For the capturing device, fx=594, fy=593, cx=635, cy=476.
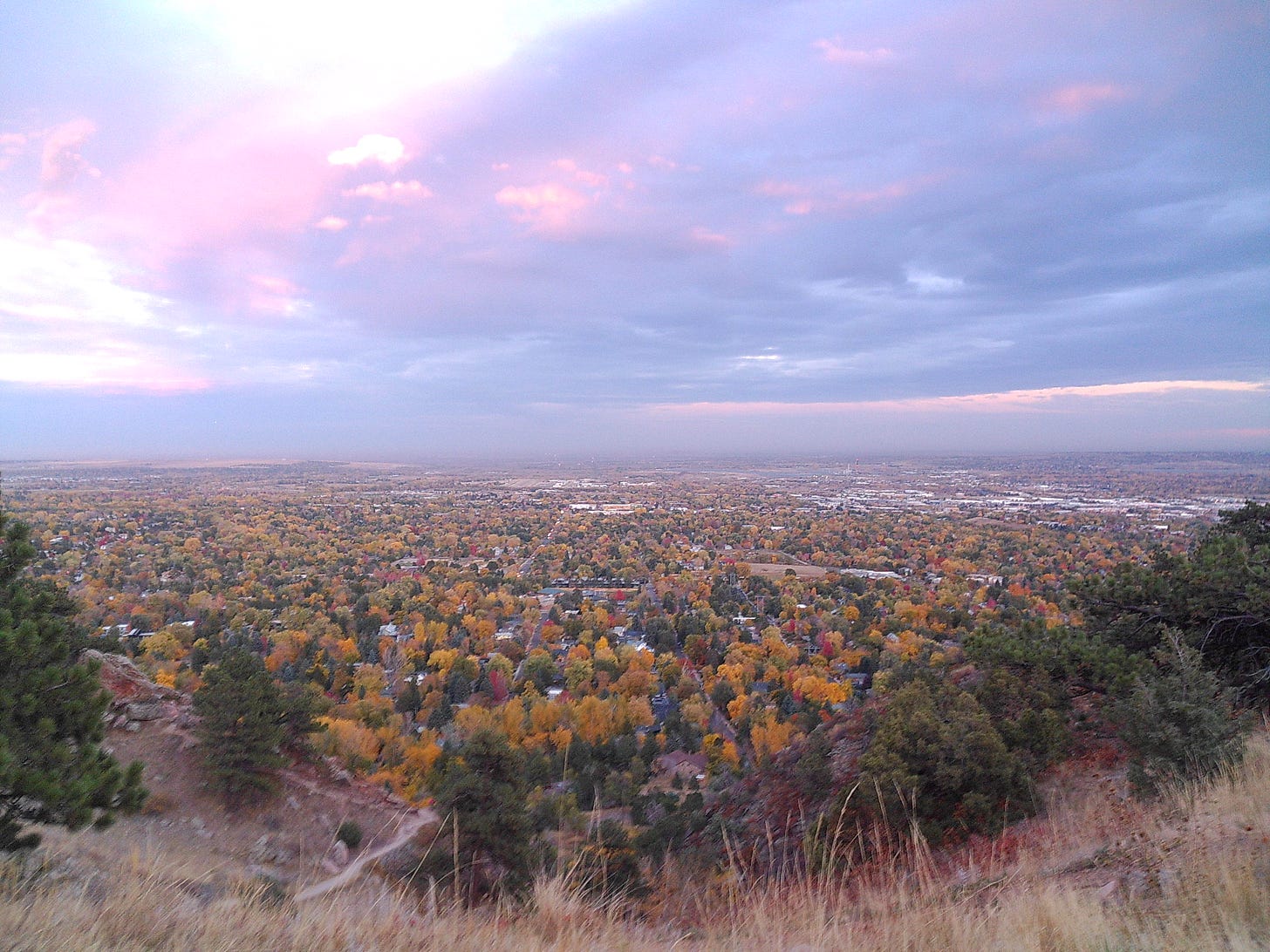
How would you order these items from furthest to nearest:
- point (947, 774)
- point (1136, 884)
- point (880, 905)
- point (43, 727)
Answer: point (947, 774) < point (43, 727) < point (880, 905) < point (1136, 884)

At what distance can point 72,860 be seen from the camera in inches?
167

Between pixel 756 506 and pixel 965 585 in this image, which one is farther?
pixel 756 506

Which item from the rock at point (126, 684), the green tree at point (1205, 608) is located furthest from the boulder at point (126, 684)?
the green tree at point (1205, 608)

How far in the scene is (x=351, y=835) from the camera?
8.34m

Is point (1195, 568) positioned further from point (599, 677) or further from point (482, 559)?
point (482, 559)

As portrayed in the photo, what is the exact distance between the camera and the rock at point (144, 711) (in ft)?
31.1

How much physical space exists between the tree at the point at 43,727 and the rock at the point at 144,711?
262 inches

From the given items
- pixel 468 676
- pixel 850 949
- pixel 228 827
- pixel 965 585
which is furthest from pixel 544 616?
pixel 850 949

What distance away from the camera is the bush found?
8250 mm

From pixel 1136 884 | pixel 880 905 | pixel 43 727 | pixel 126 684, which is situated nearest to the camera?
pixel 1136 884

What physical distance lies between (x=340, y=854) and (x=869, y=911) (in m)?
7.36

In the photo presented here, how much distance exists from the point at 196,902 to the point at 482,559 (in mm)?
31819

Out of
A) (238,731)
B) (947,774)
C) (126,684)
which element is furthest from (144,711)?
(947,774)

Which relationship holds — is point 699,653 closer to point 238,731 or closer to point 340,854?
point 340,854
